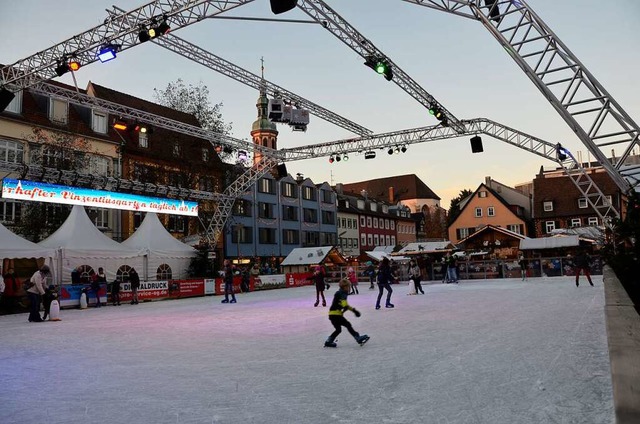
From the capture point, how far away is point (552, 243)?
4050 centimetres

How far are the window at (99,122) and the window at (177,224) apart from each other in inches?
325

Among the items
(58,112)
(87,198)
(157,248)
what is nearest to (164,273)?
(157,248)

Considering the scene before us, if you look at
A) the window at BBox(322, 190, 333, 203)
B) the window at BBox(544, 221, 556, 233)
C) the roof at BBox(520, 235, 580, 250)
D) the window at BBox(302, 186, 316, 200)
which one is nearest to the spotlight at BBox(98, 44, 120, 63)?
the roof at BBox(520, 235, 580, 250)

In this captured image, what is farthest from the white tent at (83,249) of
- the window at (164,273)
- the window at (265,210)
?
the window at (265,210)

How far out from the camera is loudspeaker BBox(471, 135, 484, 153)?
2416cm

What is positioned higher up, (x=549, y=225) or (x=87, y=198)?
(x=87, y=198)

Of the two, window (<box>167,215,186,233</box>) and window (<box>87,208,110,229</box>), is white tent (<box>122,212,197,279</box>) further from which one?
window (<box>167,215,186,233</box>)

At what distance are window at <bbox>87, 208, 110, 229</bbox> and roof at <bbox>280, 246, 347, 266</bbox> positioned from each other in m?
15.0

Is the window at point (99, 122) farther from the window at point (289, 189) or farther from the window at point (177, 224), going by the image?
the window at point (289, 189)

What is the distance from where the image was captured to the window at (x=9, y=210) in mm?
29516

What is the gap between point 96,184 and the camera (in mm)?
24094

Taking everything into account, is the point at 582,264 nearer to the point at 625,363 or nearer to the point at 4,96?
the point at 625,363

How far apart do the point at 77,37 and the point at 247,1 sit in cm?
596

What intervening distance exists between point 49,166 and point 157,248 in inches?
317
